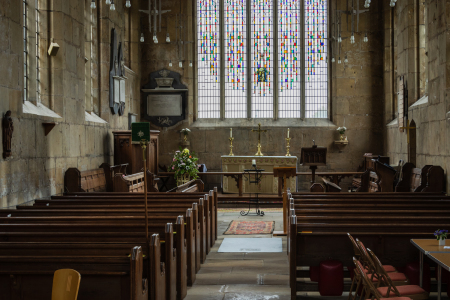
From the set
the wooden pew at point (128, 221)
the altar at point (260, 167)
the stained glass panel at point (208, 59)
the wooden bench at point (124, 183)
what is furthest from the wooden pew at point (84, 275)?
the stained glass panel at point (208, 59)

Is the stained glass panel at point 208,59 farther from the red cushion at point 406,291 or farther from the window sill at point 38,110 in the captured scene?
the red cushion at point 406,291

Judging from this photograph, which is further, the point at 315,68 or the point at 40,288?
the point at 315,68

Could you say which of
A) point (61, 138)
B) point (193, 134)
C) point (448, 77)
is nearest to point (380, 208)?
point (448, 77)

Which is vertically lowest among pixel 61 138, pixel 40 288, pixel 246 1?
pixel 40 288

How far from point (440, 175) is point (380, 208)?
358cm

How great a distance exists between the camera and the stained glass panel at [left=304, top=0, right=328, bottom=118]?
16016mm

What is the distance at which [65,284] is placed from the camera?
10.3 feet

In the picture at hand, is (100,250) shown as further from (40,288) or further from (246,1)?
Result: (246,1)

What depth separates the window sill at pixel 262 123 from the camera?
15.7 metres

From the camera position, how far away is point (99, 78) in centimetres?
1256

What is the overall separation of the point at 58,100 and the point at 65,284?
7211mm

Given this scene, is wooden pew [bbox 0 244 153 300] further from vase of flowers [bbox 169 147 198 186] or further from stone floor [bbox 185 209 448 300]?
vase of flowers [bbox 169 147 198 186]

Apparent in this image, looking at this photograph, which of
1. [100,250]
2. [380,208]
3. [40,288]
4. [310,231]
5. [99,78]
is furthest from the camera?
[99,78]

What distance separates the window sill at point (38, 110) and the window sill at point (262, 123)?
6.62 metres
